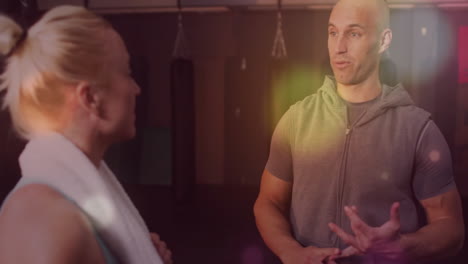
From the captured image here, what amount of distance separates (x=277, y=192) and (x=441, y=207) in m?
0.31

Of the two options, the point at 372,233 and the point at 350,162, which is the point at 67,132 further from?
the point at 350,162

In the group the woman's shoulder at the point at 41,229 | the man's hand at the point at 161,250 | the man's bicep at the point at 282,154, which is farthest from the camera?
the man's bicep at the point at 282,154

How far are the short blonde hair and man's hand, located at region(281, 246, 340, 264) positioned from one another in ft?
1.77

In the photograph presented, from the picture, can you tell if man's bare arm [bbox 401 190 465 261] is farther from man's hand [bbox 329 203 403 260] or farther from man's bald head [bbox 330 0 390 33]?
man's bald head [bbox 330 0 390 33]

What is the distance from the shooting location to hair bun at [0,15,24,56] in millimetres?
554

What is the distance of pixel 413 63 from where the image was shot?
2.27 meters

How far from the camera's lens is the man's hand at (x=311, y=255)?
36.2 inches

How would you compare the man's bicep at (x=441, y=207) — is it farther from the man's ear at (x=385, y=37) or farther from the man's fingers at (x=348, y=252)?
the man's ear at (x=385, y=37)

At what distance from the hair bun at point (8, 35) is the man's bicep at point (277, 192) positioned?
598 millimetres

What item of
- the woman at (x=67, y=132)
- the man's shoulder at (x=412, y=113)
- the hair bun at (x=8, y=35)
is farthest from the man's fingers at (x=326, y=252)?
the hair bun at (x=8, y=35)

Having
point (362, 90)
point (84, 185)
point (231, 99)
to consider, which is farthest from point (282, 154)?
point (231, 99)

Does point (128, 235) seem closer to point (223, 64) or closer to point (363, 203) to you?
point (363, 203)

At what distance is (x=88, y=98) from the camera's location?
1.96 ft

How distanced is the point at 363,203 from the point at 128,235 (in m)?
0.52
